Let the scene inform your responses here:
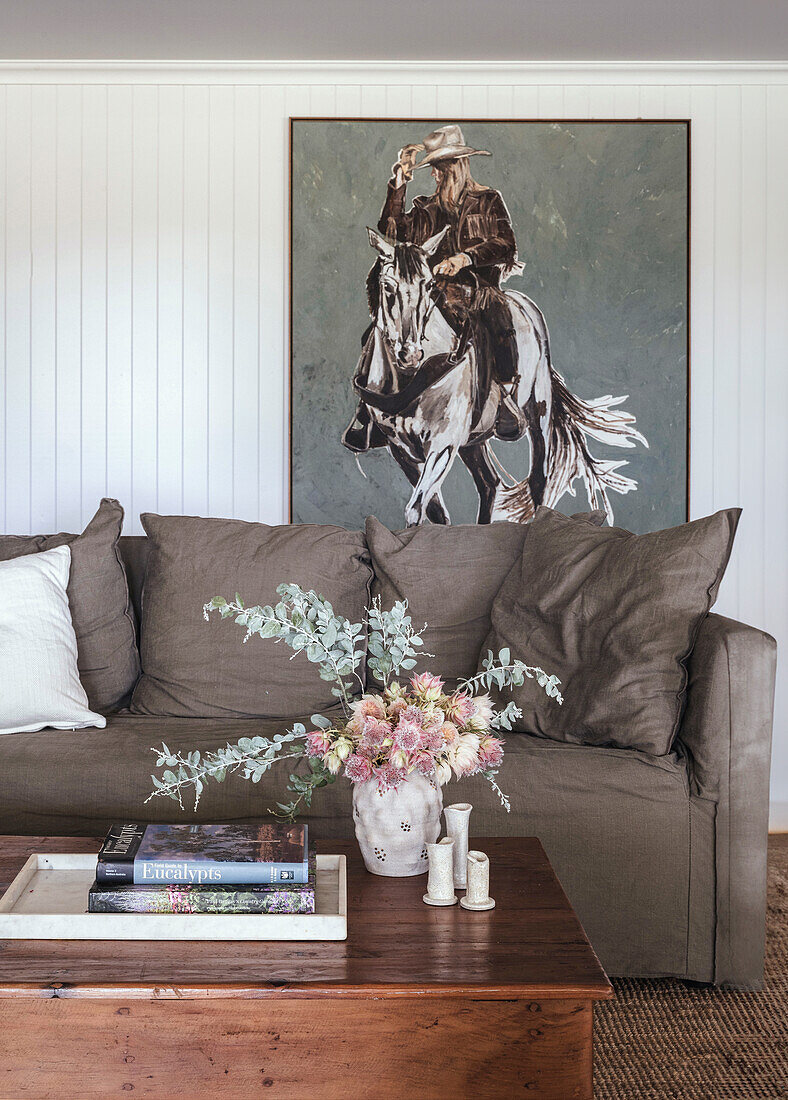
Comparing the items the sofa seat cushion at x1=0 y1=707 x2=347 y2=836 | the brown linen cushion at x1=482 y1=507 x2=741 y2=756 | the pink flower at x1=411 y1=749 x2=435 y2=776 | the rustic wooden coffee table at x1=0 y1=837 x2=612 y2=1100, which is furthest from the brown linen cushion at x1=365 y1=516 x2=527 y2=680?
the rustic wooden coffee table at x1=0 y1=837 x2=612 y2=1100

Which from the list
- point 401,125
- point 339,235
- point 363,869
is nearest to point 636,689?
point 363,869

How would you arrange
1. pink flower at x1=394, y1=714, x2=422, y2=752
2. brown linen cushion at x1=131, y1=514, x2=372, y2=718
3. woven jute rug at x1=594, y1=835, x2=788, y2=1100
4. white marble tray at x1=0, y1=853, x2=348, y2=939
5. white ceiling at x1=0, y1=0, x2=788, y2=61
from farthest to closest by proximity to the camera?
white ceiling at x1=0, y1=0, x2=788, y2=61
brown linen cushion at x1=131, y1=514, x2=372, y2=718
woven jute rug at x1=594, y1=835, x2=788, y2=1100
pink flower at x1=394, y1=714, x2=422, y2=752
white marble tray at x1=0, y1=853, x2=348, y2=939

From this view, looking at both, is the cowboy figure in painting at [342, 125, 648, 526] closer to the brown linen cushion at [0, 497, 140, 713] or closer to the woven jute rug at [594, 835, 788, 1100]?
the brown linen cushion at [0, 497, 140, 713]

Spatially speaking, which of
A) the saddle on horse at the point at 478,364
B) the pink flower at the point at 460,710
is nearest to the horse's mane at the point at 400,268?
the saddle on horse at the point at 478,364

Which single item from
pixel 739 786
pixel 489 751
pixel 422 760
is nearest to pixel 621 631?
pixel 739 786

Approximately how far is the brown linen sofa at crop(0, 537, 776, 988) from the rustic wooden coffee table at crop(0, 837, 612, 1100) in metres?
0.83

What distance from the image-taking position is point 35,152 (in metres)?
3.49

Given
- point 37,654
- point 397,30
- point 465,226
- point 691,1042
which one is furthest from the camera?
point 465,226

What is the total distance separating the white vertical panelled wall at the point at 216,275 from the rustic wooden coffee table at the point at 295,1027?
8.16 feet

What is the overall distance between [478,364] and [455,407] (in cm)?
18

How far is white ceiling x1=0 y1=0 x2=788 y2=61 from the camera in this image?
3078 mm

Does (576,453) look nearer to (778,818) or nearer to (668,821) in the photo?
(778,818)

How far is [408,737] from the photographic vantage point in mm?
1354

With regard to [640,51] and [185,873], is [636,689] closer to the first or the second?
[185,873]
